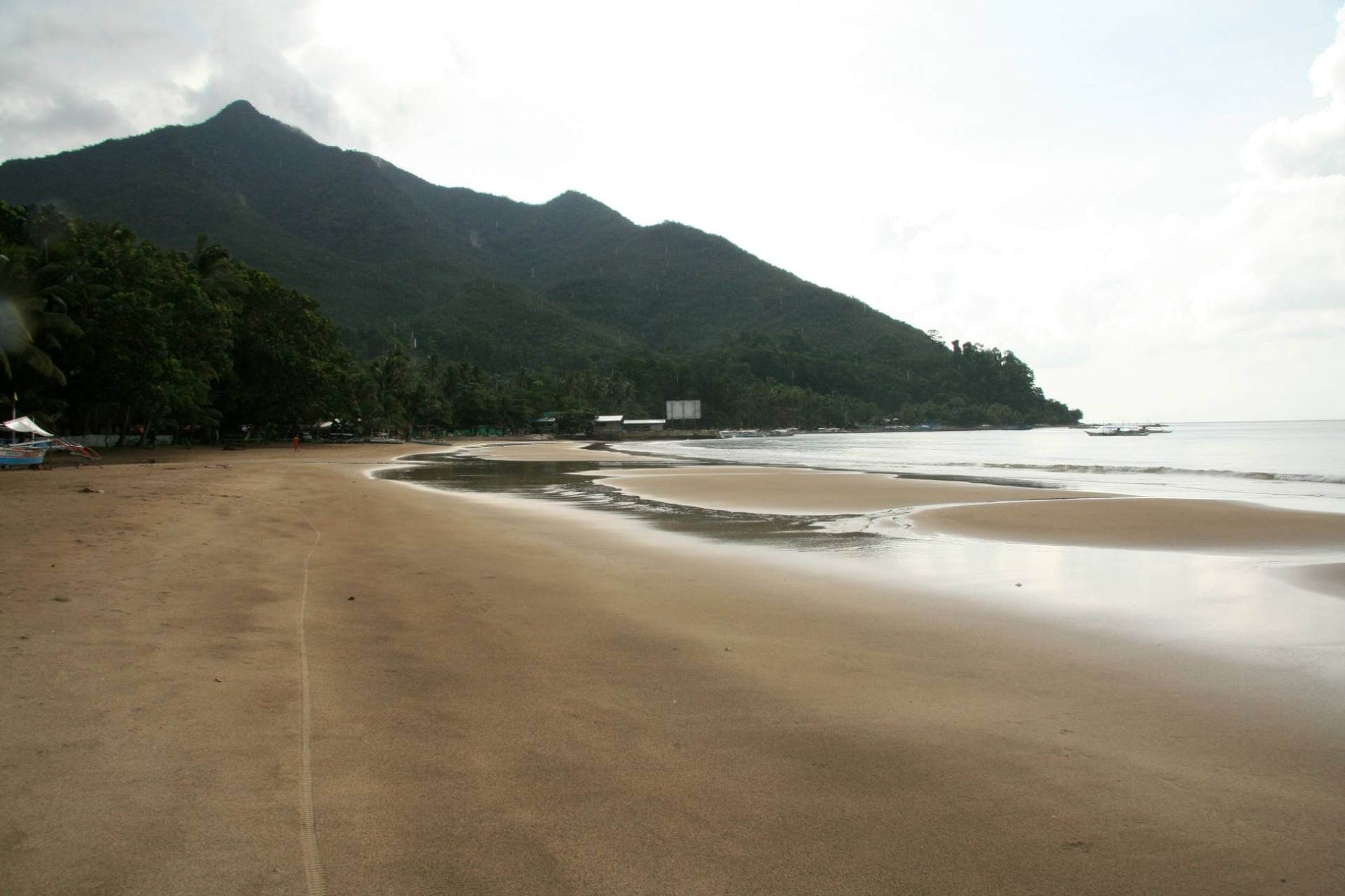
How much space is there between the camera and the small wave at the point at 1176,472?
26008mm

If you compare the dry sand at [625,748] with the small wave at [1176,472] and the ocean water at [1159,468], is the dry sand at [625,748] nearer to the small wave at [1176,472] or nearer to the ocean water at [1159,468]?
the ocean water at [1159,468]

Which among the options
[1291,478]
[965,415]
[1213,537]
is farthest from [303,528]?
[965,415]

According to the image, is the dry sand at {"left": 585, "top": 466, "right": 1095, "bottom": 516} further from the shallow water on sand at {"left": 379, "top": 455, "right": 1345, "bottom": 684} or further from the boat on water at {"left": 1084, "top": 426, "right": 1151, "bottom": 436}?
the boat on water at {"left": 1084, "top": 426, "right": 1151, "bottom": 436}

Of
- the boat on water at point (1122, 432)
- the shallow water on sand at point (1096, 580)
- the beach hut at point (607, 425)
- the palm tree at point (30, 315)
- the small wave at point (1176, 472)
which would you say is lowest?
the small wave at point (1176, 472)

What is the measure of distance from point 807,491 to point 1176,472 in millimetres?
17596

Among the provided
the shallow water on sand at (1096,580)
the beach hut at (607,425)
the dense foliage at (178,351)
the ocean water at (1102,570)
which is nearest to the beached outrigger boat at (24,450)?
the dense foliage at (178,351)

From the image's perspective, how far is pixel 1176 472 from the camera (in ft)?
100

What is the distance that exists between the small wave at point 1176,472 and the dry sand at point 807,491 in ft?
30.9

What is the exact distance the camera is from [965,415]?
184 meters

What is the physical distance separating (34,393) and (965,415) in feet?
583

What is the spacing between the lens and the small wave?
2601cm

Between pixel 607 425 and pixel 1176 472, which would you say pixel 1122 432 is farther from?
pixel 1176 472

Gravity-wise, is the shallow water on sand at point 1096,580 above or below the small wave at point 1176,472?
above

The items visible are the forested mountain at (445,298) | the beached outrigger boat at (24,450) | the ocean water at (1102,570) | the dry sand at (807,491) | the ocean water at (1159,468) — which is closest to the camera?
the ocean water at (1102,570)
